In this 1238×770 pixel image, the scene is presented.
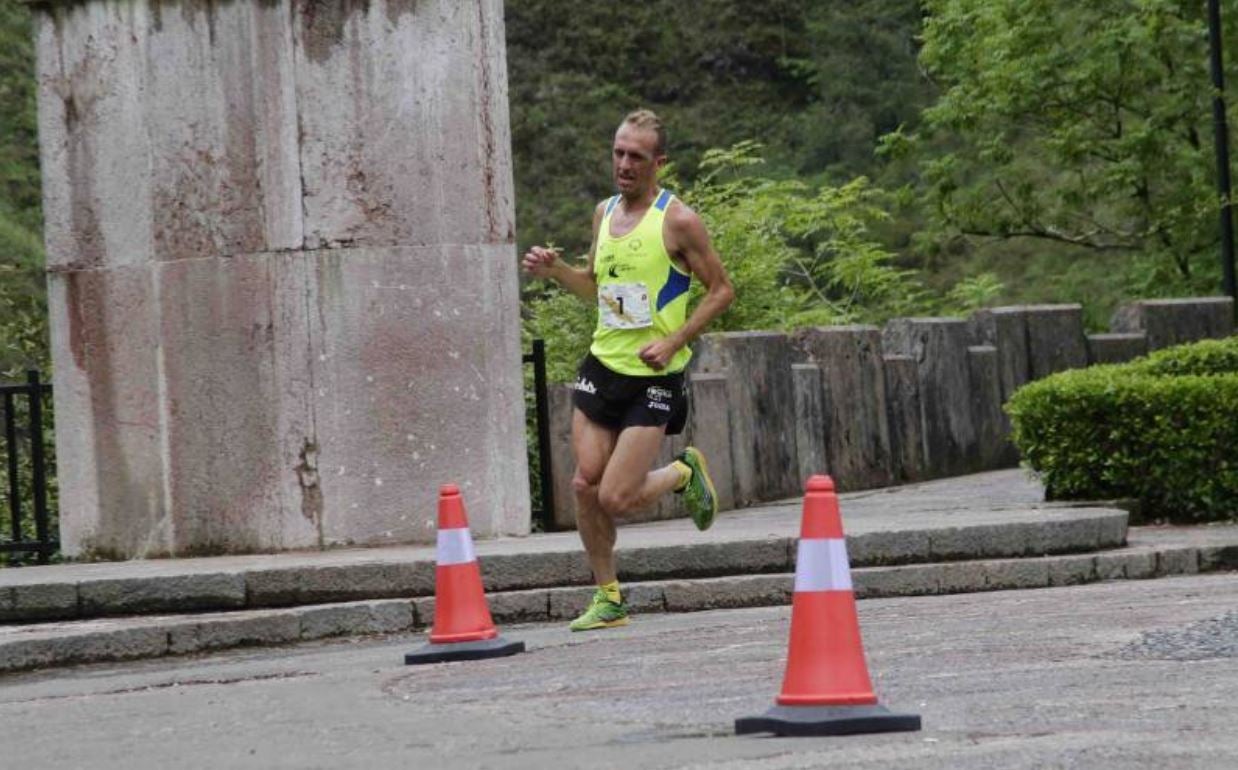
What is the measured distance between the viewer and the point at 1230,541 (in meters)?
13.1

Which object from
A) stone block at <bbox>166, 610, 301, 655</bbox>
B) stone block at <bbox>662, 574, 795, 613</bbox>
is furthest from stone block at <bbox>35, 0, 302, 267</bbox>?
stone block at <bbox>662, 574, 795, 613</bbox>

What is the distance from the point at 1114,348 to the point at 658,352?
1055 centimetres

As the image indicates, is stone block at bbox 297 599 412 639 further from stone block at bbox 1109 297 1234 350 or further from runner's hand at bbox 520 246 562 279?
stone block at bbox 1109 297 1234 350

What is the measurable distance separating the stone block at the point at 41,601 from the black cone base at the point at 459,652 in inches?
120

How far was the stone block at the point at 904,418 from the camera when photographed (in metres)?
18.2

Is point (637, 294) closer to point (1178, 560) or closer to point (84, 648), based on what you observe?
point (84, 648)

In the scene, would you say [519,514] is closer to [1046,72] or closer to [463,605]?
[463,605]

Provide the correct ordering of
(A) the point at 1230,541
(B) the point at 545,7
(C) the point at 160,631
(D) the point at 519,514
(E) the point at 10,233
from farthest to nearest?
(B) the point at 545,7, (E) the point at 10,233, (D) the point at 519,514, (A) the point at 1230,541, (C) the point at 160,631

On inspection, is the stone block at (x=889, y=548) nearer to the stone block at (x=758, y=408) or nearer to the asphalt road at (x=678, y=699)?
the asphalt road at (x=678, y=699)

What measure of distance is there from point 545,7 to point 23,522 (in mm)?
48710

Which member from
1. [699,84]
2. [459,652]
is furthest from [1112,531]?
[699,84]

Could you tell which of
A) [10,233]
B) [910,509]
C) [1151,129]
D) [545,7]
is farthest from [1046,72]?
[545,7]

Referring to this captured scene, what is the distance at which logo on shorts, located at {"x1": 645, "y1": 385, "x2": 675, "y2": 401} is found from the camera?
10586 mm

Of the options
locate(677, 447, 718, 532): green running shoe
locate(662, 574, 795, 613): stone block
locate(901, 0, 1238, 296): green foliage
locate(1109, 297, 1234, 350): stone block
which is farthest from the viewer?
locate(901, 0, 1238, 296): green foliage
